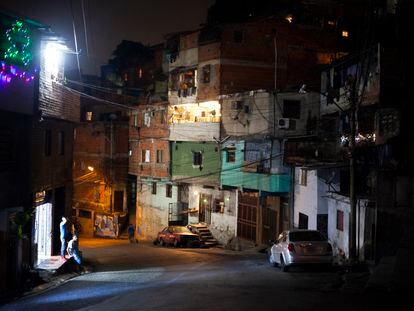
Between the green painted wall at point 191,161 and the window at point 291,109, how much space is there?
840cm

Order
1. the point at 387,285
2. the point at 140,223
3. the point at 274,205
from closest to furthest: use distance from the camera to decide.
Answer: the point at 387,285, the point at 274,205, the point at 140,223

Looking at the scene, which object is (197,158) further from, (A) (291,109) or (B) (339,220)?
(B) (339,220)

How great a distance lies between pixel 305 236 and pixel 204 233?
72.8 feet

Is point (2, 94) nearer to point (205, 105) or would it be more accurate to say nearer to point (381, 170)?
point (381, 170)

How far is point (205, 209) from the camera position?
4262 cm

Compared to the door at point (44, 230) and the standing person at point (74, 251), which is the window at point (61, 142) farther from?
the standing person at point (74, 251)

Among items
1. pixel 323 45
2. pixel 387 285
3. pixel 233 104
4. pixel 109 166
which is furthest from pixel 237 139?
pixel 387 285

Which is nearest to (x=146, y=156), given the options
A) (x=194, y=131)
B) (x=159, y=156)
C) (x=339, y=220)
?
(x=159, y=156)

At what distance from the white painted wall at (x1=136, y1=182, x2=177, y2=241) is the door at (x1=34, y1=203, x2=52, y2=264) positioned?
21.5m

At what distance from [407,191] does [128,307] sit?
409 inches

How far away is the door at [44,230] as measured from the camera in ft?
75.0

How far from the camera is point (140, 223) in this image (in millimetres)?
50531

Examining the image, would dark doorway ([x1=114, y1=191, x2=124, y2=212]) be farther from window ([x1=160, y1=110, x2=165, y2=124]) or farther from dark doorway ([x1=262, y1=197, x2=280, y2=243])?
dark doorway ([x1=262, y1=197, x2=280, y2=243])

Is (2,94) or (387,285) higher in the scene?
(2,94)
